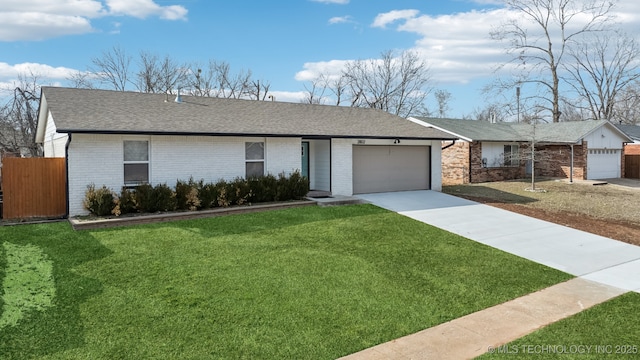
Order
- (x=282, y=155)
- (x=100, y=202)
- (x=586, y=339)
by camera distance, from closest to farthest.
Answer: (x=586, y=339) → (x=100, y=202) → (x=282, y=155)

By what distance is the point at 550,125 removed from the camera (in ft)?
97.0

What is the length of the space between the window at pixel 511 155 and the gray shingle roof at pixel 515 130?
0.68 metres

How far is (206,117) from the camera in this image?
1407 centimetres

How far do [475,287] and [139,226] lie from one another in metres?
7.69

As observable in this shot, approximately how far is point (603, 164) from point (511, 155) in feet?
21.4

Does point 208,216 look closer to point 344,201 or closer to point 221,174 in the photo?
point 221,174

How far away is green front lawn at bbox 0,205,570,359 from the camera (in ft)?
16.4

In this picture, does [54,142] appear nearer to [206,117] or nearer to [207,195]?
[206,117]

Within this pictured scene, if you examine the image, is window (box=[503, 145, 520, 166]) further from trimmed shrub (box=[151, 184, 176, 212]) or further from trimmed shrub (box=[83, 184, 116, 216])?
trimmed shrub (box=[83, 184, 116, 216])

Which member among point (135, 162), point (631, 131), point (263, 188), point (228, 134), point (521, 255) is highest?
point (631, 131)

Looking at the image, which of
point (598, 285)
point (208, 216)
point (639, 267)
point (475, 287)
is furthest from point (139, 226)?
point (639, 267)

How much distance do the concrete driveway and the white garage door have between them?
50.9 feet

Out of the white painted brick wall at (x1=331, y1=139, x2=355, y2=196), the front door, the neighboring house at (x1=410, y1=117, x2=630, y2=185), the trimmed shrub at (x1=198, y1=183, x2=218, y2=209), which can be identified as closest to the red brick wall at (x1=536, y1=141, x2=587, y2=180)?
the neighboring house at (x1=410, y1=117, x2=630, y2=185)

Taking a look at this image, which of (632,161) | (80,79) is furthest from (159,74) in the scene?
(632,161)
